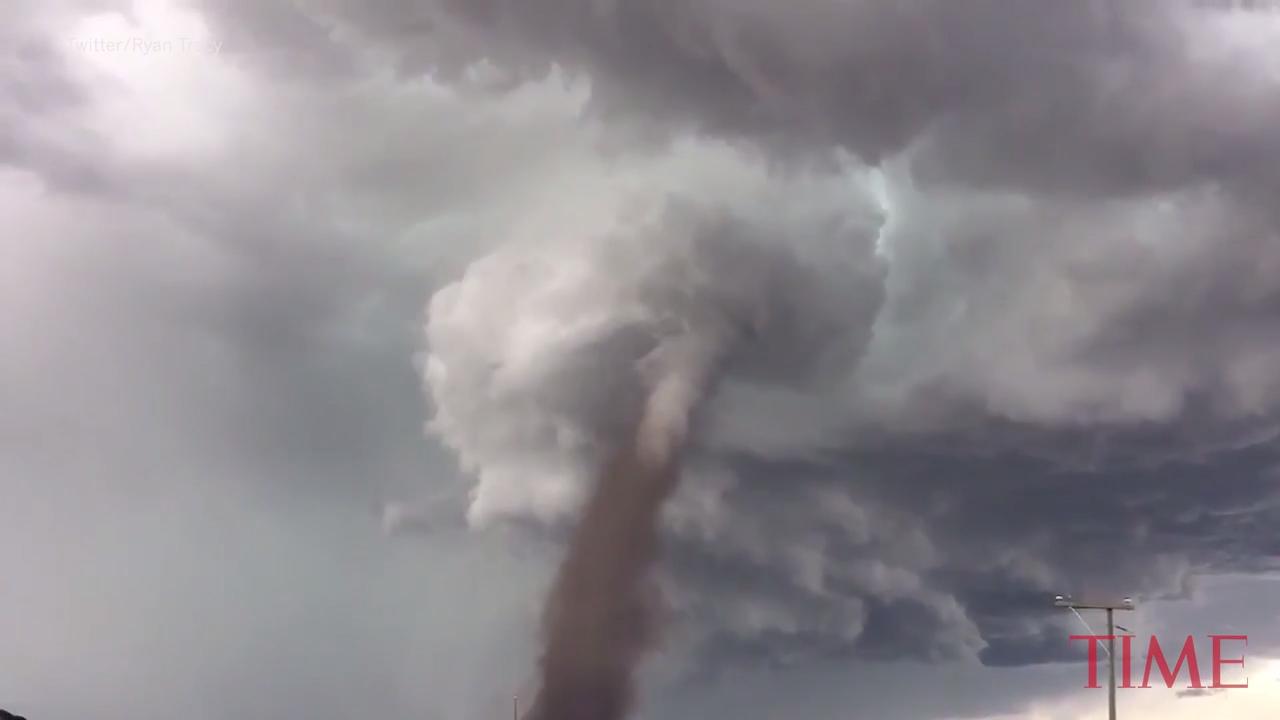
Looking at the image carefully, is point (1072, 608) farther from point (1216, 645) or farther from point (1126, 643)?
point (1216, 645)

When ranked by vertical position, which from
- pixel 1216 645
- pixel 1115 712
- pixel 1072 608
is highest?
pixel 1216 645

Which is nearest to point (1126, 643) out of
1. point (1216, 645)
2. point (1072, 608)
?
point (1216, 645)

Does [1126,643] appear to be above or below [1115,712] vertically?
above

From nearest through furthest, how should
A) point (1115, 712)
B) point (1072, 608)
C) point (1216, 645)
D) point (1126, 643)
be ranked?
point (1115, 712)
point (1072, 608)
point (1126, 643)
point (1216, 645)

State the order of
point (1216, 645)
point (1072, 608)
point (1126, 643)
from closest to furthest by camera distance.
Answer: point (1072, 608), point (1126, 643), point (1216, 645)

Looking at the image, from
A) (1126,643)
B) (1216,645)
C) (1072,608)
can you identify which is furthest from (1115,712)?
(1216,645)

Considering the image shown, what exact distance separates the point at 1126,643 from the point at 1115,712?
23.1 m

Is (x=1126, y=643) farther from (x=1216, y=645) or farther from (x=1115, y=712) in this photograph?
(x=1115, y=712)

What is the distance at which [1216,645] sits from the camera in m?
98.0

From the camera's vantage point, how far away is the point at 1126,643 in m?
91.5


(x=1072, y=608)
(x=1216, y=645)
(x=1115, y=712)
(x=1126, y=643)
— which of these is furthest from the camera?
(x=1216, y=645)

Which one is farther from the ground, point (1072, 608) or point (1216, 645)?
point (1216, 645)

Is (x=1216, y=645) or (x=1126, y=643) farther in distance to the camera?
(x=1216, y=645)

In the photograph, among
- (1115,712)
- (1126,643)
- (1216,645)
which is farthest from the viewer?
(1216,645)
